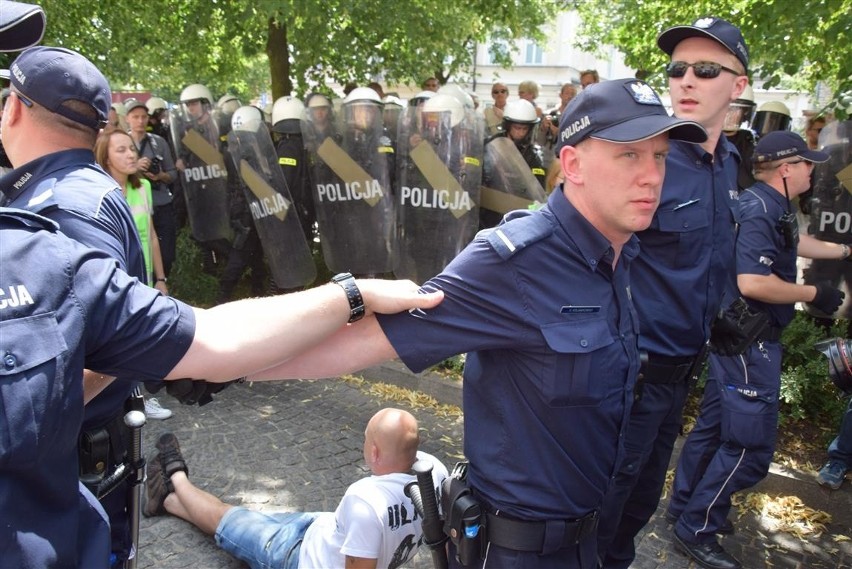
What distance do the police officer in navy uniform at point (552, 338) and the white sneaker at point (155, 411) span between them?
144 inches

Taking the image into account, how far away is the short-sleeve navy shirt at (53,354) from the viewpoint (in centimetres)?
117

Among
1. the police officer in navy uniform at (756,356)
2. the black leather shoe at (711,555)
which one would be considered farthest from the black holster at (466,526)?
the black leather shoe at (711,555)

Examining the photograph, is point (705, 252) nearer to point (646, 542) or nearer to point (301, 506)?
point (646, 542)

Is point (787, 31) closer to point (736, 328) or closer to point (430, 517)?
point (736, 328)

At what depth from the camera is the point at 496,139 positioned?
20.7ft

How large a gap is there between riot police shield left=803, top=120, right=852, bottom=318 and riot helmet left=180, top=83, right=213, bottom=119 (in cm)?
612

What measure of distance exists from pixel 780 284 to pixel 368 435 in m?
2.13

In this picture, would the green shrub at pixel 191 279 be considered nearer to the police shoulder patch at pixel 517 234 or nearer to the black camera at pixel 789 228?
the black camera at pixel 789 228

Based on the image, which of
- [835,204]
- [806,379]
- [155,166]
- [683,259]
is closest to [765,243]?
[683,259]

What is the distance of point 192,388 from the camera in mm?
1530

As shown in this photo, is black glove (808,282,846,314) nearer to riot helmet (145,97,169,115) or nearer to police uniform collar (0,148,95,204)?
police uniform collar (0,148,95,204)

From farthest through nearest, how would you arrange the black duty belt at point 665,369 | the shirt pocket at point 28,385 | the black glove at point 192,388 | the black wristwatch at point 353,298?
1. the black duty belt at point 665,369
2. the black wristwatch at point 353,298
3. the black glove at point 192,388
4. the shirt pocket at point 28,385

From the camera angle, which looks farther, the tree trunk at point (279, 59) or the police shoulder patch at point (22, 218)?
the tree trunk at point (279, 59)

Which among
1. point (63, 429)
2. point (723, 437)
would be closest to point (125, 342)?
point (63, 429)
